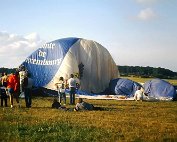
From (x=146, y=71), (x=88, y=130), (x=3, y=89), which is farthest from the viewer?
(x=146, y=71)

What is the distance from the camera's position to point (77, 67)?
102 ft

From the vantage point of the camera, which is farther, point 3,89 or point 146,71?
point 146,71

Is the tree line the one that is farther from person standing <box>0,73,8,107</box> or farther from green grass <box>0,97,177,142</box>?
green grass <box>0,97,177,142</box>

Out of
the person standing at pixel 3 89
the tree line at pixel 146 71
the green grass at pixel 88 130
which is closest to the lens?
the green grass at pixel 88 130

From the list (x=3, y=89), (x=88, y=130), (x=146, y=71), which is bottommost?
(x=88, y=130)

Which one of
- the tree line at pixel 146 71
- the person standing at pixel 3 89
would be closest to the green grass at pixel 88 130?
the person standing at pixel 3 89

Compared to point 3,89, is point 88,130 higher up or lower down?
lower down

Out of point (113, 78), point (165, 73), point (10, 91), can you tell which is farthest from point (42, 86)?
point (165, 73)

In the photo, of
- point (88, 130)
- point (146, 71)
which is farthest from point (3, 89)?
point (146, 71)

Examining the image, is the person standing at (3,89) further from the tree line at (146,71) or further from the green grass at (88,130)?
the tree line at (146,71)

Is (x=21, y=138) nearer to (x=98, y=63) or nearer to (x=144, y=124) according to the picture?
(x=144, y=124)

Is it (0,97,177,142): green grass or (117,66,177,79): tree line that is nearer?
(0,97,177,142): green grass

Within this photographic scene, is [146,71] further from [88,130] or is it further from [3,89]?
[88,130]

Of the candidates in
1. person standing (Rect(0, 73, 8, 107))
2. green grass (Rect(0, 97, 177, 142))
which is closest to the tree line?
person standing (Rect(0, 73, 8, 107))
